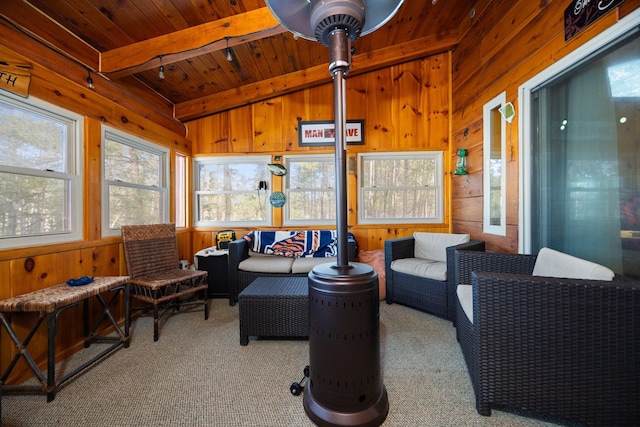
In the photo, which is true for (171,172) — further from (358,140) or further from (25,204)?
(358,140)

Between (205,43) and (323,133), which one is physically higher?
(205,43)

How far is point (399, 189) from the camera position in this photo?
3.43 metres

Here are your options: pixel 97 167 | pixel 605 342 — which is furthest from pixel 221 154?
pixel 605 342

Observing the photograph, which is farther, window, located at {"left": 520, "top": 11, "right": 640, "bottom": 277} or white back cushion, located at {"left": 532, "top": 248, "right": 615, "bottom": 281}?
window, located at {"left": 520, "top": 11, "right": 640, "bottom": 277}

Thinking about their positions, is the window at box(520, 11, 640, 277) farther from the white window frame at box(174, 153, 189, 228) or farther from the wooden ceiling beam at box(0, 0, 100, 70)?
the white window frame at box(174, 153, 189, 228)

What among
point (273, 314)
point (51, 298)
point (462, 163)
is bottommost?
point (273, 314)

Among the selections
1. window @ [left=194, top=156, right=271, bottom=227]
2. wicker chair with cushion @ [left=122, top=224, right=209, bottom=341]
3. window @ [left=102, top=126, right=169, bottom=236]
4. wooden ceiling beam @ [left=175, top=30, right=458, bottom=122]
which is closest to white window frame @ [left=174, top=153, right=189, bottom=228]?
window @ [left=194, top=156, right=271, bottom=227]

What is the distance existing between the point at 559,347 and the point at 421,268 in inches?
52.5

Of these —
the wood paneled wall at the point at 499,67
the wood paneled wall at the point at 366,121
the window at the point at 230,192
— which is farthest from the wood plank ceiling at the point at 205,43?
the window at the point at 230,192

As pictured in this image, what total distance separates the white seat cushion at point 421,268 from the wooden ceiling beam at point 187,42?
2.42 m

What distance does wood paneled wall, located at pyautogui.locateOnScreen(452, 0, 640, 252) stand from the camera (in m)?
1.79

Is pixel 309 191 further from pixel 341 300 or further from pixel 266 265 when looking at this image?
pixel 341 300

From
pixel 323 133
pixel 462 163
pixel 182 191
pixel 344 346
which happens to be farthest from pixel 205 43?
pixel 462 163

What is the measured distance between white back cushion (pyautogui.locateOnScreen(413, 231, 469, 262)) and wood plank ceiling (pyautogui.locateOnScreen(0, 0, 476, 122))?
224cm
